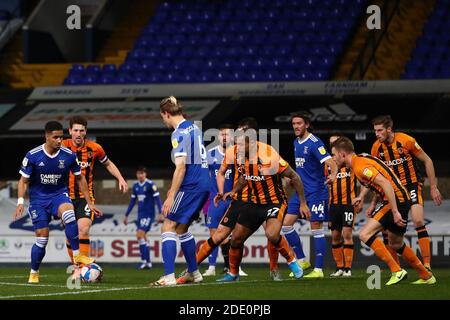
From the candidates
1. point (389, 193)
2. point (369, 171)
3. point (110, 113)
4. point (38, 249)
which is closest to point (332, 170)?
point (369, 171)

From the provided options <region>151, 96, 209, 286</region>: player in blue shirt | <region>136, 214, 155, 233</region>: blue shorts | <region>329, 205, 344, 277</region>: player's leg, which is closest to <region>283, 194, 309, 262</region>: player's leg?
<region>329, 205, 344, 277</region>: player's leg

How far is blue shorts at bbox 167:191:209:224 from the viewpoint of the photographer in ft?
40.7

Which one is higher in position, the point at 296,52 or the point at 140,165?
the point at 296,52

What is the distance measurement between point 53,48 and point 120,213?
7.51 meters

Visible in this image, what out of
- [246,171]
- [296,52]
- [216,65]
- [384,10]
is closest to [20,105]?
[216,65]

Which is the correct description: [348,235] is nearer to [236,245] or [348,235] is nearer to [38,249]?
[236,245]

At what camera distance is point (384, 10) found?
25.6 meters

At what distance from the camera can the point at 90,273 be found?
45.3 ft

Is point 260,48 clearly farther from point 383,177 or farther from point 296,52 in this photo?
point 383,177

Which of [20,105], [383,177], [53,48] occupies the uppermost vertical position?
[53,48]

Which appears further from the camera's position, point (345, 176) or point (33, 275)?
point (345, 176)

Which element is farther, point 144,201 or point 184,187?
point 144,201

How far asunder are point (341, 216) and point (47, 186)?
14.6ft

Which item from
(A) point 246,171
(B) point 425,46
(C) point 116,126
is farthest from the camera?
(B) point 425,46
